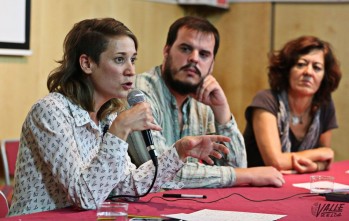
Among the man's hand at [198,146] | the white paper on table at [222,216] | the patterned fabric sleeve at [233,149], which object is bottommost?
the white paper on table at [222,216]

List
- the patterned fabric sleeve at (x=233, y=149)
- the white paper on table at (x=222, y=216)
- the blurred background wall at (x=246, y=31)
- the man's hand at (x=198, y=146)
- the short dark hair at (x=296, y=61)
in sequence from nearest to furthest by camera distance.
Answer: the white paper on table at (x=222, y=216), the man's hand at (x=198, y=146), the patterned fabric sleeve at (x=233, y=149), the short dark hair at (x=296, y=61), the blurred background wall at (x=246, y=31)

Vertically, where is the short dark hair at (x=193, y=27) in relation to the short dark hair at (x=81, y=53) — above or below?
above

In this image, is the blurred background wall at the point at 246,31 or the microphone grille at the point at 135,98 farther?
the blurred background wall at the point at 246,31

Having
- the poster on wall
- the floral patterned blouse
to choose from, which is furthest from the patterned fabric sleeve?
Answer: the poster on wall

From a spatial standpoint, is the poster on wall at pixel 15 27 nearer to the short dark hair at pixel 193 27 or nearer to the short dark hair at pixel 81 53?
the short dark hair at pixel 193 27

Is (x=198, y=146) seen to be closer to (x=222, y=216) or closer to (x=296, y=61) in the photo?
(x=222, y=216)

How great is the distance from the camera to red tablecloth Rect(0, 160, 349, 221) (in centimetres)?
222

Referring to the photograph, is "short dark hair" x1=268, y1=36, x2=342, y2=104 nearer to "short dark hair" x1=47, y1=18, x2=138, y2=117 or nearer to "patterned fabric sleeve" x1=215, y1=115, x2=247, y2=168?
"patterned fabric sleeve" x1=215, y1=115, x2=247, y2=168

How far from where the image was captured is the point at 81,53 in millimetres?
2496

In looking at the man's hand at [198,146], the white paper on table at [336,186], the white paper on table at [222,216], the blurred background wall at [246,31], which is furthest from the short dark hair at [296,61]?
the white paper on table at [222,216]

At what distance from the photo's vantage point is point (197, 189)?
9.51 feet

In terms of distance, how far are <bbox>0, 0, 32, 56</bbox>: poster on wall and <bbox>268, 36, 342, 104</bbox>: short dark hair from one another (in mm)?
1586

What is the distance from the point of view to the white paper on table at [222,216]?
217 cm

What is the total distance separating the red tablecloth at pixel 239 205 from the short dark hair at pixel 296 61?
141 centimetres
